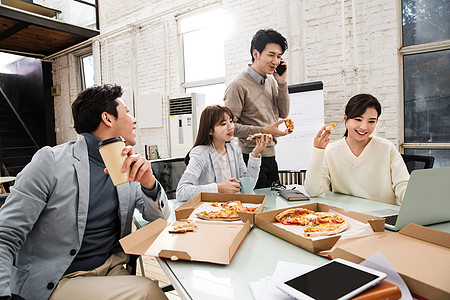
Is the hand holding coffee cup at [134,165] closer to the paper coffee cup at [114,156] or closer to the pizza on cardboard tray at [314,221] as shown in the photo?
the paper coffee cup at [114,156]

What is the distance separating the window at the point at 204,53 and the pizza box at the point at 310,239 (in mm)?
4504

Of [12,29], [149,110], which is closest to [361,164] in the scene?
Result: [149,110]

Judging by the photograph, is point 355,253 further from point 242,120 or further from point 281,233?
point 242,120

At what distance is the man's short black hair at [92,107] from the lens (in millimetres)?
1332

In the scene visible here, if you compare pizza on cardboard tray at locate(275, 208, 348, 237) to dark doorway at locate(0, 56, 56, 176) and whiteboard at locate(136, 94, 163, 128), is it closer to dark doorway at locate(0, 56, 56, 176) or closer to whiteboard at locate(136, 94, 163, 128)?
whiteboard at locate(136, 94, 163, 128)

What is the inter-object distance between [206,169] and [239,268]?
1.19 metres

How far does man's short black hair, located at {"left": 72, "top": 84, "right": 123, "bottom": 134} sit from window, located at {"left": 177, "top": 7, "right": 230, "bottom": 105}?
4.24 metres

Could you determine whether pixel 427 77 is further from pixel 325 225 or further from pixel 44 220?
pixel 44 220

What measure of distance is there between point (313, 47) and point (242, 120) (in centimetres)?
237

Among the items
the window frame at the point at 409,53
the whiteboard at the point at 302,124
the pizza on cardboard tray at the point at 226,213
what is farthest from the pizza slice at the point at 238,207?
the window frame at the point at 409,53

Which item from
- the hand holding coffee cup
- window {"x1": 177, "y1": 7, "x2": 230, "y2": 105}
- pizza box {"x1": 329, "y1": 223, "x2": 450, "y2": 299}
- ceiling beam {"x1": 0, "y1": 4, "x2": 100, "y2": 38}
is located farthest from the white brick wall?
the hand holding coffee cup

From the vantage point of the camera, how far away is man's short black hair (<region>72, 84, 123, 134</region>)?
1.33 meters

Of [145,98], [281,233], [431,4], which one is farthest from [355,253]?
[145,98]

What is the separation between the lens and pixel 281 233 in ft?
3.49
